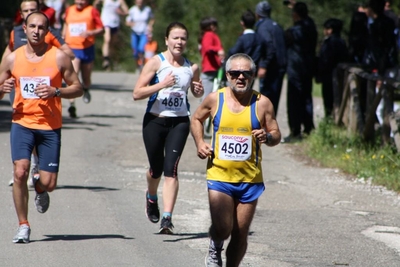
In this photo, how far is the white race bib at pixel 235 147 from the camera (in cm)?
684

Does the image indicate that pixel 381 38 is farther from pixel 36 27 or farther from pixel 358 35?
pixel 36 27

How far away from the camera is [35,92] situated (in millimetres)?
8227

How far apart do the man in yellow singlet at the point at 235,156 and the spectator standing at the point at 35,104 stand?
194 centimetres

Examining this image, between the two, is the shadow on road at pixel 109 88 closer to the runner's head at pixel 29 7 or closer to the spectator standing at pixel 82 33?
the spectator standing at pixel 82 33

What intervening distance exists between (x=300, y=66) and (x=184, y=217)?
21.1 feet

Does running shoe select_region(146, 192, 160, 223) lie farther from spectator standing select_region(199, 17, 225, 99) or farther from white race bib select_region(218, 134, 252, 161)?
spectator standing select_region(199, 17, 225, 99)

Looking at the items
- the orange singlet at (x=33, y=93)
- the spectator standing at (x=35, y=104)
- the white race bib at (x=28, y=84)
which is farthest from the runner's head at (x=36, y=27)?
the white race bib at (x=28, y=84)

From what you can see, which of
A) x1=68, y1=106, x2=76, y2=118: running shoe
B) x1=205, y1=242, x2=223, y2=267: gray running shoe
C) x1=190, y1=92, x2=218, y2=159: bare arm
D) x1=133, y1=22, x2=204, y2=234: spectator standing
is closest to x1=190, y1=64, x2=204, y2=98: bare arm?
x1=133, y1=22, x2=204, y2=234: spectator standing

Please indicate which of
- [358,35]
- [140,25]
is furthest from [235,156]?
[140,25]

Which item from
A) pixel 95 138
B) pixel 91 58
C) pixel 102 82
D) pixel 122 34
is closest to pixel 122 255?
pixel 95 138

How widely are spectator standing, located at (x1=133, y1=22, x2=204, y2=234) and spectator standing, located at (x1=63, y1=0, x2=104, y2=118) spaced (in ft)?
25.7

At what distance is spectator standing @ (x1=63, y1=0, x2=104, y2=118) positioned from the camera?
16.7 metres

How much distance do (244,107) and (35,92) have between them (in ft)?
7.04

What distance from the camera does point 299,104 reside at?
1580cm
